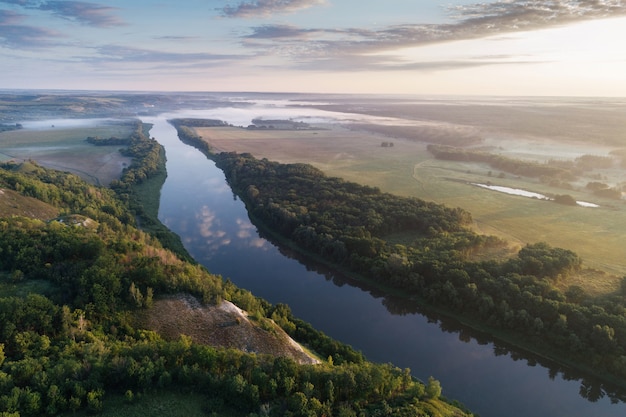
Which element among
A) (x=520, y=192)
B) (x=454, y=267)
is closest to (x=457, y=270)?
(x=454, y=267)

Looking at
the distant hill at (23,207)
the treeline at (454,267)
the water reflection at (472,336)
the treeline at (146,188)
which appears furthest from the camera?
the treeline at (146,188)

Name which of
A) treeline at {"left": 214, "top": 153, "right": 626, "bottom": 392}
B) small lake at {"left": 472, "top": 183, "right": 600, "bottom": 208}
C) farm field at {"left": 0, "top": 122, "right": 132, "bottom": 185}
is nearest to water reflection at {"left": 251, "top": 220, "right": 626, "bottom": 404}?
treeline at {"left": 214, "top": 153, "right": 626, "bottom": 392}

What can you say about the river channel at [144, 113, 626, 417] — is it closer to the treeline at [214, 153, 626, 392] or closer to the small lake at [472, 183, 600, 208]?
the treeline at [214, 153, 626, 392]

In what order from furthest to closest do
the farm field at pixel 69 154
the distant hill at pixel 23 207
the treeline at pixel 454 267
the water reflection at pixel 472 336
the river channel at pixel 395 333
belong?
1. the farm field at pixel 69 154
2. the distant hill at pixel 23 207
3. the treeline at pixel 454 267
4. the water reflection at pixel 472 336
5. the river channel at pixel 395 333

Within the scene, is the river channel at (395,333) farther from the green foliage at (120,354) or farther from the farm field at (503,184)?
the farm field at (503,184)

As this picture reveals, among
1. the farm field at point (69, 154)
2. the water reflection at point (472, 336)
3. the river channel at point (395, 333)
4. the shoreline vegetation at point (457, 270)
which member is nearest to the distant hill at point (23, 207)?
the river channel at point (395, 333)

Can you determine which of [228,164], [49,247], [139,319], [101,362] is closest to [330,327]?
[139,319]
